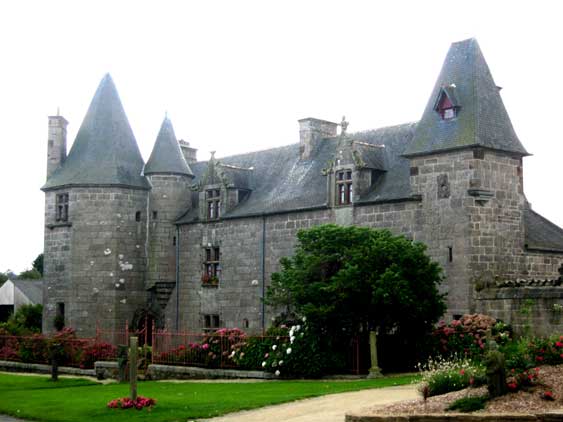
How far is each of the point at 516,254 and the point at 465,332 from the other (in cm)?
520

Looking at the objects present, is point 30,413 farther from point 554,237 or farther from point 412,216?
point 554,237

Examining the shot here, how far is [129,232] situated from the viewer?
40.9m

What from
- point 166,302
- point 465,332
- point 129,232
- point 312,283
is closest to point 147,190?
point 129,232

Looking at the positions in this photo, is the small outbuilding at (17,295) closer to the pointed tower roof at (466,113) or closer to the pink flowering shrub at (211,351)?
the pink flowering shrub at (211,351)

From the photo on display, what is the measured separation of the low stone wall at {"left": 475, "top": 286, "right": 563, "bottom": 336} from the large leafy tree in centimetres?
175

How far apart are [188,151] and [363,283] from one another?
73.4ft

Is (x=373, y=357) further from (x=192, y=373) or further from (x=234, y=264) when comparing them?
(x=234, y=264)

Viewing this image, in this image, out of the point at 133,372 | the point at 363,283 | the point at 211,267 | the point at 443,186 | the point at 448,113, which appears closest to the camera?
the point at 133,372

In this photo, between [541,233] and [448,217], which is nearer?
[448,217]

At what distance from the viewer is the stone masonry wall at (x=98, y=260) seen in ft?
131

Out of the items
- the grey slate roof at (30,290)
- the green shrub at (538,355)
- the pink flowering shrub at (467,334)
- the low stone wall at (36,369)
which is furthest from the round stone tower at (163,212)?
the grey slate roof at (30,290)

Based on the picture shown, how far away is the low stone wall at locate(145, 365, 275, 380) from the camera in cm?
2797

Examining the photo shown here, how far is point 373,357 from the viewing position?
26234mm

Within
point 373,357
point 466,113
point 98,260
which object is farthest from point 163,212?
point 373,357
